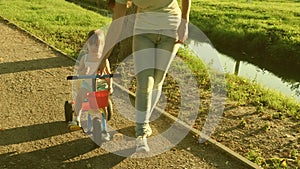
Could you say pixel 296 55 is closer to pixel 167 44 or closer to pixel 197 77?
pixel 197 77

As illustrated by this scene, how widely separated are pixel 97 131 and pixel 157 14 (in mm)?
1503

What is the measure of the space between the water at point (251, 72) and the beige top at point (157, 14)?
5.13 metres

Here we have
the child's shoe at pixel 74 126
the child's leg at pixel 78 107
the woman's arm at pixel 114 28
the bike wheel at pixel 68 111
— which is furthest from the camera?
the bike wheel at pixel 68 111

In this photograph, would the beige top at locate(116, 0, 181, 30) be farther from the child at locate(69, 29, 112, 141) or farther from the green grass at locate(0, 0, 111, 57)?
the green grass at locate(0, 0, 111, 57)

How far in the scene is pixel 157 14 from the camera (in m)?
3.91

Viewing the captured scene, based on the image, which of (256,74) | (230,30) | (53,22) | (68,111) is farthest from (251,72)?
(68,111)

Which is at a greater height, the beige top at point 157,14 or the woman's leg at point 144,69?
the beige top at point 157,14

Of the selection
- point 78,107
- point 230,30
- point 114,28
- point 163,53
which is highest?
point 114,28

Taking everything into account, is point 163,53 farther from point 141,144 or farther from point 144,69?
point 141,144

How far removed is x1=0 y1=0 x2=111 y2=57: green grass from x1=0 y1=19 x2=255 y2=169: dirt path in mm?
2217

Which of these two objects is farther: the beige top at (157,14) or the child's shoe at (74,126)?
the child's shoe at (74,126)

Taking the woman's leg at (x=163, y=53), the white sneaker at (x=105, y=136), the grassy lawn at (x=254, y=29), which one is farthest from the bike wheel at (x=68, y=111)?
the grassy lawn at (x=254, y=29)

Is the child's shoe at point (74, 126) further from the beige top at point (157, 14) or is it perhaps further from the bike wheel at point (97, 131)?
the beige top at point (157, 14)

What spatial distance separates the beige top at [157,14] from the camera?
12.7 ft
